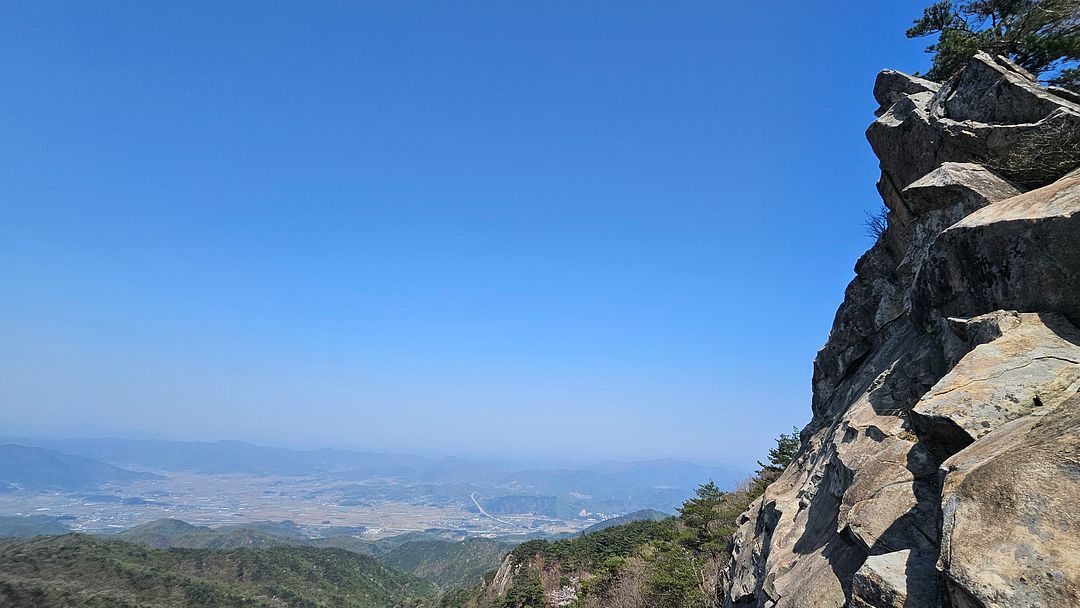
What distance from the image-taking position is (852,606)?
21.1 ft

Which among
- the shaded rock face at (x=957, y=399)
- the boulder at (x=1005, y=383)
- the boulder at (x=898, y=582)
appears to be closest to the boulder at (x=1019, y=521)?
the shaded rock face at (x=957, y=399)

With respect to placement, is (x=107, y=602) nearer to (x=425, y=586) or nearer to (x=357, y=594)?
(x=357, y=594)

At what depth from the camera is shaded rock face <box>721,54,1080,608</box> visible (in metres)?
5.35

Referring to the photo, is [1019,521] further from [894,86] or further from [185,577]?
[185,577]

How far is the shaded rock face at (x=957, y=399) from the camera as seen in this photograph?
5.35m

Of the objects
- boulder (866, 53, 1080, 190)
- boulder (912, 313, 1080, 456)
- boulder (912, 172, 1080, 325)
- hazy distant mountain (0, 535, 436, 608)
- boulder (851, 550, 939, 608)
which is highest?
boulder (866, 53, 1080, 190)

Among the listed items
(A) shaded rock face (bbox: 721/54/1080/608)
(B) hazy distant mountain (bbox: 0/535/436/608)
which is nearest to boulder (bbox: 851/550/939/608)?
(A) shaded rock face (bbox: 721/54/1080/608)

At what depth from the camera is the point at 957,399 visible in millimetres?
7988

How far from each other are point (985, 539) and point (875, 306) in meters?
14.7

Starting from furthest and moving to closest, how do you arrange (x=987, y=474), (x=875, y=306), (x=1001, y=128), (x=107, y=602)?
(x=107, y=602) < (x=875, y=306) < (x=1001, y=128) < (x=987, y=474)

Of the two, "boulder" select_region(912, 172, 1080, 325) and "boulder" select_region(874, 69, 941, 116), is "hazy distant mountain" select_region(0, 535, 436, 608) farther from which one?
"boulder" select_region(874, 69, 941, 116)

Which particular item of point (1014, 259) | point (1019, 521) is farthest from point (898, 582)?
point (1014, 259)

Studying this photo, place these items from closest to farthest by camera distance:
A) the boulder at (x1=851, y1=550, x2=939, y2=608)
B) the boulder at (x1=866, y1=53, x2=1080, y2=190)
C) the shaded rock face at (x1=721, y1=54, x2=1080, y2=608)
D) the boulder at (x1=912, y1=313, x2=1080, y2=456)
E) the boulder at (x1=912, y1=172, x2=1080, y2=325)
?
the shaded rock face at (x1=721, y1=54, x2=1080, y2=608)
the boulder at (x1=851, y1=550, x2=939, y2=608)
the boulder at (x1=912, y1=313, x2=1080, y2=456)
the boulder at (x1=912, y1=172, x2=1080, y2=325)
the boulder at (x1=866, y1=53, x2=1080, y2=190)

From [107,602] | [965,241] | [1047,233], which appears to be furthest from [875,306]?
[107,602]
